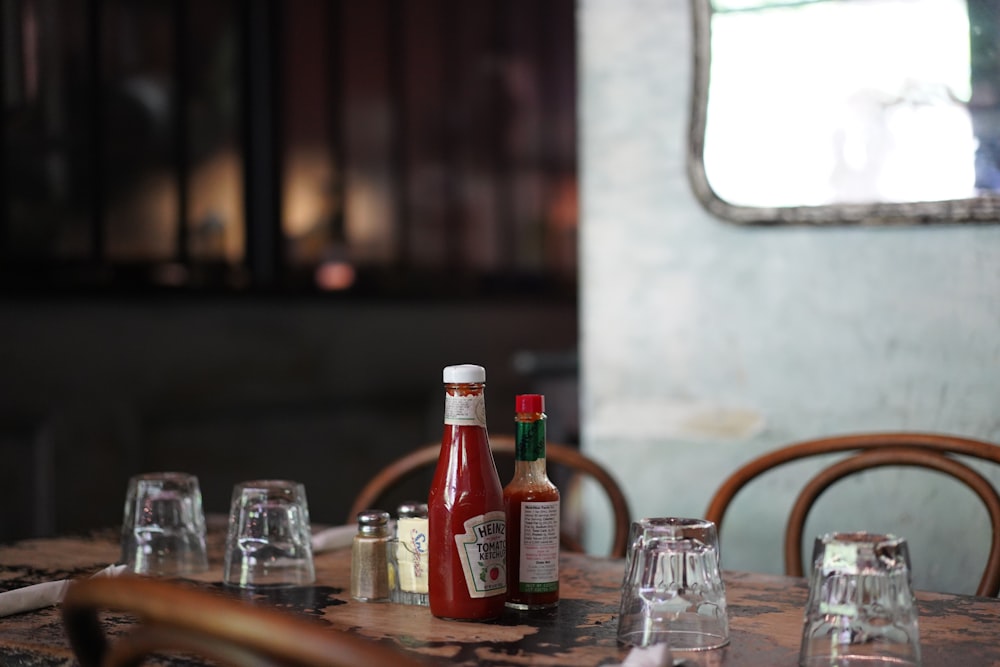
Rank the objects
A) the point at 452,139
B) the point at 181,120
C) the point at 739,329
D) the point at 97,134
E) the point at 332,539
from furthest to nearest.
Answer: the point at 452,139, the point at 181,120, the point at 97,134, the point at 739,329, the point at 332,539

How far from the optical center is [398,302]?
4137 millimetres

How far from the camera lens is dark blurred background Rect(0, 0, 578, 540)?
2.98 meters

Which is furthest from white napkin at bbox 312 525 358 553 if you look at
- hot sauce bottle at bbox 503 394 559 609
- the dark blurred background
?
the dark blurred background

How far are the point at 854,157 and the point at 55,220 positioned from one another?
2111 millimetres

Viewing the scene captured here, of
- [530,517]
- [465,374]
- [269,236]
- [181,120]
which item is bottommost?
[530,517]

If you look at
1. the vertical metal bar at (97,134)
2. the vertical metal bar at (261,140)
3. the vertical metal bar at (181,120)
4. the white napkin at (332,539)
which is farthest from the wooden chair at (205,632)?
the vertical metal bar at (261,140)

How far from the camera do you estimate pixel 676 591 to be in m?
1.02

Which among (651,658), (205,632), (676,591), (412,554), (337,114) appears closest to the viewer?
(205,632)

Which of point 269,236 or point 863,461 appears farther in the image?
point 269,236

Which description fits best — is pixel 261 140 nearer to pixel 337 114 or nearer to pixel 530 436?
pixel 337 114

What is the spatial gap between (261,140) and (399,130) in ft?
2.37

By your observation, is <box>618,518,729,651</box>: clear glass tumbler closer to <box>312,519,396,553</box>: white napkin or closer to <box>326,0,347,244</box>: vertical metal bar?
<box>312,519,396,553</box>: white napkin

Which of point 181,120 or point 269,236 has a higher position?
point 181,120

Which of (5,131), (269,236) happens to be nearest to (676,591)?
(5,131)
